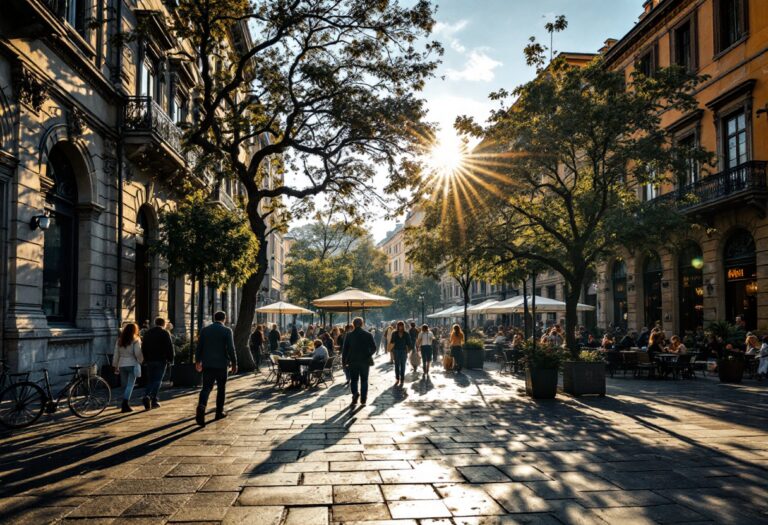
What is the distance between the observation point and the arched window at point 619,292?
27859 millimetres

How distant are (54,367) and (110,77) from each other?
7480 mm

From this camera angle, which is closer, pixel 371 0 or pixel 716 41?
pixel 371 0

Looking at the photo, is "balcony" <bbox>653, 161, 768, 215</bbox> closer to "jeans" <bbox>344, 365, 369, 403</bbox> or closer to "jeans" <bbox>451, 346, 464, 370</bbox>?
"jeans" <bbox>451, 346, 464, 370</bbox>

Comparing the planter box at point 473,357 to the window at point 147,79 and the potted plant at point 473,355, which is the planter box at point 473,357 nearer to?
the potted plant at point 473,355

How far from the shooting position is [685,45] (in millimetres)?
23531

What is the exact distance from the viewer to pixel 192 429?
7.92 metres

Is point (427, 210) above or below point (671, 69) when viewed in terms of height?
below

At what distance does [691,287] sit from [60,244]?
22.1 meters

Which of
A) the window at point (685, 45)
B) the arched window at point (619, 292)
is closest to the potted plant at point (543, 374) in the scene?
the window at point (685, 45)

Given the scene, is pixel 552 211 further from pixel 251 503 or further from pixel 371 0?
pixel 251 503

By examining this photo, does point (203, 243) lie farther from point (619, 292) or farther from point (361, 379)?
point (619, 292)

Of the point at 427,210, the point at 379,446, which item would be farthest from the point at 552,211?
the point at 379,446

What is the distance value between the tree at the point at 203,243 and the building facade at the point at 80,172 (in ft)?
3.10

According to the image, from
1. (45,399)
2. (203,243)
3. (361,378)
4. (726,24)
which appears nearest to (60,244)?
(203,243)
